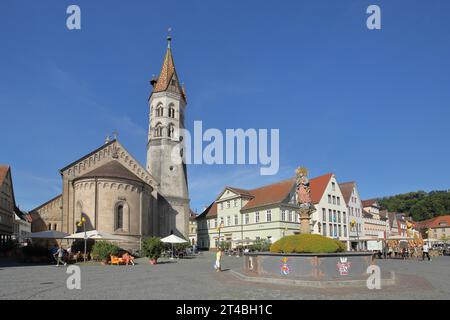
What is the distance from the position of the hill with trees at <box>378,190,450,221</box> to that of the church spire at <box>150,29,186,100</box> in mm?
103519

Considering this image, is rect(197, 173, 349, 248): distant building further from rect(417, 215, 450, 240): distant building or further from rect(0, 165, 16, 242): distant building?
rect(417, 215, 450, 240): distant building

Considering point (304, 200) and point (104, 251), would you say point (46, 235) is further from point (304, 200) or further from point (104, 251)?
point (304, 200)

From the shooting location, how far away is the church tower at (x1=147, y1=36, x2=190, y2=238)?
59781 mm

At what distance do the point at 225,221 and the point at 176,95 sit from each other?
22.3 m

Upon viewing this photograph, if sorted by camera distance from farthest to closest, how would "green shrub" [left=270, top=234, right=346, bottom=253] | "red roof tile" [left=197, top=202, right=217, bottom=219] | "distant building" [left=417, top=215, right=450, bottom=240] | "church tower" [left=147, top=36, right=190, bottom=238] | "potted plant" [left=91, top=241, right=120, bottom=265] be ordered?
1. "distant building" [left=417, top=215, right=450, bottom=240]
2. "red roof tile" [left=197, top=202, right=217, bottom=219]
3. "church tower" [left=147, top=36, right=190, bottom=238]
4. "potted plant" [left=91, top=241, right=120, bottom=265]
5. "green shrub" [left=270, top=234, right=346, bottom=253]

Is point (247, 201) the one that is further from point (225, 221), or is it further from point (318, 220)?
point (318, 220)

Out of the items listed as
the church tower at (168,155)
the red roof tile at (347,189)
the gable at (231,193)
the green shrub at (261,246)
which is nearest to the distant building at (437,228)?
the red roof tile at (347,189)

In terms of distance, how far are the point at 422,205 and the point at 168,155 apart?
10810 centimetres

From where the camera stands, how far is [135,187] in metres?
47.5

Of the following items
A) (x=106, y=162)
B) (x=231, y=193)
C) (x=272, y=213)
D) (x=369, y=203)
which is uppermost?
(x=106, y=162)

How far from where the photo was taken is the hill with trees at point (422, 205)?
443 feet

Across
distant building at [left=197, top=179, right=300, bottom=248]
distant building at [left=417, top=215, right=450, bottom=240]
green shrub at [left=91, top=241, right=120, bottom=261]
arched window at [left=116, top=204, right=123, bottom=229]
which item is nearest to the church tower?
distant building at [left=197, top=179, right=300, bottom=248]

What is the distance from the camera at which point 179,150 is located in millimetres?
62656

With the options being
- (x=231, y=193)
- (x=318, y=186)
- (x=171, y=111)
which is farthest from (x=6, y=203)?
(x=318, y=186)
